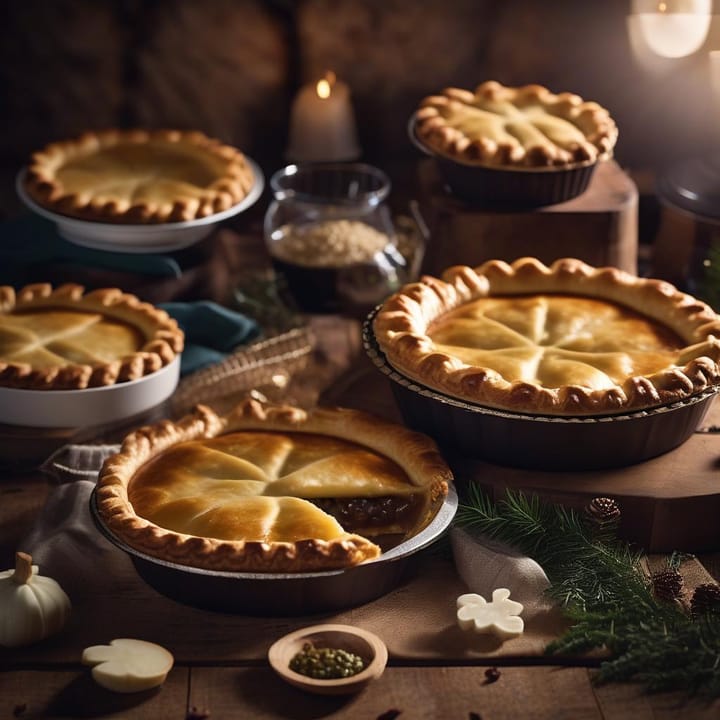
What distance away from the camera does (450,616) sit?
102 inches

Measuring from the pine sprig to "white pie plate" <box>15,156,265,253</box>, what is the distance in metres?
1.43

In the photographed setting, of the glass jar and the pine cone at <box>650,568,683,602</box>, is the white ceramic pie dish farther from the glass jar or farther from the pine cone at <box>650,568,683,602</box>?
the glass jar

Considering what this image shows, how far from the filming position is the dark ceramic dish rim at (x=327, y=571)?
7.88 feet

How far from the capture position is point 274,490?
2684 millimetres

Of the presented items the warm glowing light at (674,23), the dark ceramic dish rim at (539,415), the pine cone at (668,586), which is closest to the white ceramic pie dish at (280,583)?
the dark ceramic dish rim at (539,415)

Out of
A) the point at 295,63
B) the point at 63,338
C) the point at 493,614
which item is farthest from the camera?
the point at 295,63

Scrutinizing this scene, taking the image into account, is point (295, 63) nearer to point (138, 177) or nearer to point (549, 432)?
point (138, 177)

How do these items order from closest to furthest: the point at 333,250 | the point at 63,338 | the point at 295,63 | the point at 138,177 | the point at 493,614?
the point at 493,614 → the point at 63,338 → the point at 333,250 → the point at 138,177 → the point at 295,63

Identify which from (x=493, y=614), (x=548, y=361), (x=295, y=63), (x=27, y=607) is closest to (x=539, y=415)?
(x=548, y=361)

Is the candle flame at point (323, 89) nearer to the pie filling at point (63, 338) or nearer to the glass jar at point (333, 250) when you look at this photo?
the glass jar at point (333, 250)

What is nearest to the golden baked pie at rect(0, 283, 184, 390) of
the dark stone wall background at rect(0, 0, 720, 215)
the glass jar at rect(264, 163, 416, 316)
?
the glass jar at rect(264, 163, 416, 316)

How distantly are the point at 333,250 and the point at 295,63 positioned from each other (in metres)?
1.19

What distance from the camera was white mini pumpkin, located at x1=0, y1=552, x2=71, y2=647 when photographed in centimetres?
242

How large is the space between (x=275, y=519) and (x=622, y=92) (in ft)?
9.00
